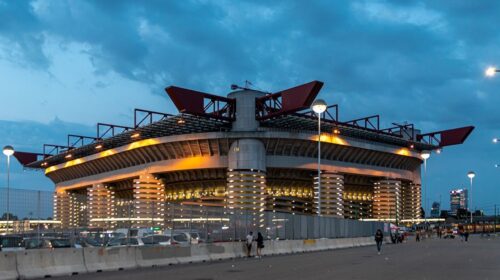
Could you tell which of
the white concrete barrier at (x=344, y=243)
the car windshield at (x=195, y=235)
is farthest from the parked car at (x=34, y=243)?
the white concrete barrier at (x=344, y=243)

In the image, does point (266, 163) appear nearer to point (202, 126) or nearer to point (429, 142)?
point (202, 126)

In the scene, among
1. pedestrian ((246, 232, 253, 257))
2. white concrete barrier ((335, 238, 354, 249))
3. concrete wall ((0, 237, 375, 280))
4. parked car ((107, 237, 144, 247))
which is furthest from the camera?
white concrete barrier ((335, 238, 354, 249))

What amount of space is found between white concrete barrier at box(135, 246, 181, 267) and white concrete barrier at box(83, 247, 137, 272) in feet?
1.41

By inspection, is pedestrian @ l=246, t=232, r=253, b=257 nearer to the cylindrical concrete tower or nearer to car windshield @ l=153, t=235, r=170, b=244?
car windshield @ l=153, t=235, r=170, b=244

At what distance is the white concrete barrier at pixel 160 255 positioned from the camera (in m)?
25.4

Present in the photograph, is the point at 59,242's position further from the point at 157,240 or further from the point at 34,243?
the point at 157,240

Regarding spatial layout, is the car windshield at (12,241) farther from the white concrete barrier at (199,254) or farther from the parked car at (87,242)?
the white concrete barrier at (199,254)

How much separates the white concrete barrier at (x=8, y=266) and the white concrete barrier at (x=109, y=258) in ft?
11.3

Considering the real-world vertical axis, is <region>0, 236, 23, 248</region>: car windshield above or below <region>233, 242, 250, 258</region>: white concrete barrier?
above

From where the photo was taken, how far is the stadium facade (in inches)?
2896

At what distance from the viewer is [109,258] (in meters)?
23.6

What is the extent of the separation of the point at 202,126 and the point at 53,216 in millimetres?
50334

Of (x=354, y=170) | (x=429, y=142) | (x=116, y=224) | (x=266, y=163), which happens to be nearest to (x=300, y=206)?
(x=354, y=170)

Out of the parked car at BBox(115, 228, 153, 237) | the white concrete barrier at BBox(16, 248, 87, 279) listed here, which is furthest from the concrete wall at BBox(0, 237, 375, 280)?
the parked car at BBox(115, 228, 153, 237)
